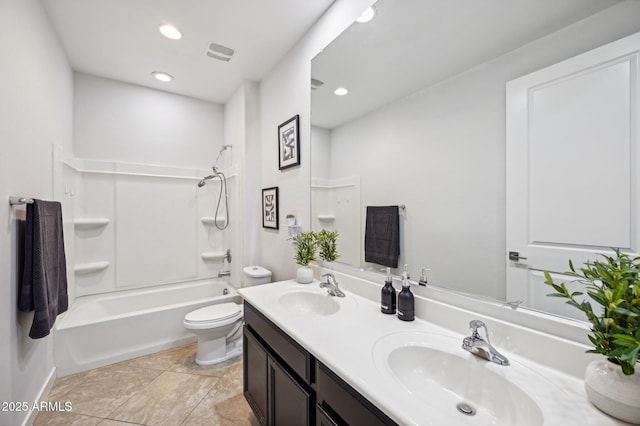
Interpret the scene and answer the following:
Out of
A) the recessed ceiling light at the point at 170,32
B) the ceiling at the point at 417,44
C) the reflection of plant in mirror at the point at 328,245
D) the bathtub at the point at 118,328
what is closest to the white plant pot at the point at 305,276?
the reflection of plant in mirror at the point at 328,245

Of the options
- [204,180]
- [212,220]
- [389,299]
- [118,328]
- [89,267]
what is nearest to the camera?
[389,299]

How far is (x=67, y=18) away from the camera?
74.2 inches

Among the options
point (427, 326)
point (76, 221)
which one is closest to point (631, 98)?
point (427, 326)

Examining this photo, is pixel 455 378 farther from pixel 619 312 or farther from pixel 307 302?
pixel 307 302

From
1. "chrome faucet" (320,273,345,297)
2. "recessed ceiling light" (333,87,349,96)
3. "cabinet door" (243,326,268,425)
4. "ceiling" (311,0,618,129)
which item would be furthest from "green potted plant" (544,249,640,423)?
"recessed ceiling light" (333,87,349,96)

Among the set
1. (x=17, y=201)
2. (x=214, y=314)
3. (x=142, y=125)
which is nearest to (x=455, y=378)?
(x=214, y=314)

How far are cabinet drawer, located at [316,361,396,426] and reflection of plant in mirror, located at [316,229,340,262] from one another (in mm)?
879

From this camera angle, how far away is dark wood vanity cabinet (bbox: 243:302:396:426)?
80 cm

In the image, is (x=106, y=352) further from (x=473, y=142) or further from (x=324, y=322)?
(x=473, y=142)

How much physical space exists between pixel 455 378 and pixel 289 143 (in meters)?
1.88

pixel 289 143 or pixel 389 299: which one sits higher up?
pixel 289 143

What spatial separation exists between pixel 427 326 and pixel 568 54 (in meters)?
1.07

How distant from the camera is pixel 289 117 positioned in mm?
2209

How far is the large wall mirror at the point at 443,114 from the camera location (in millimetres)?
878
